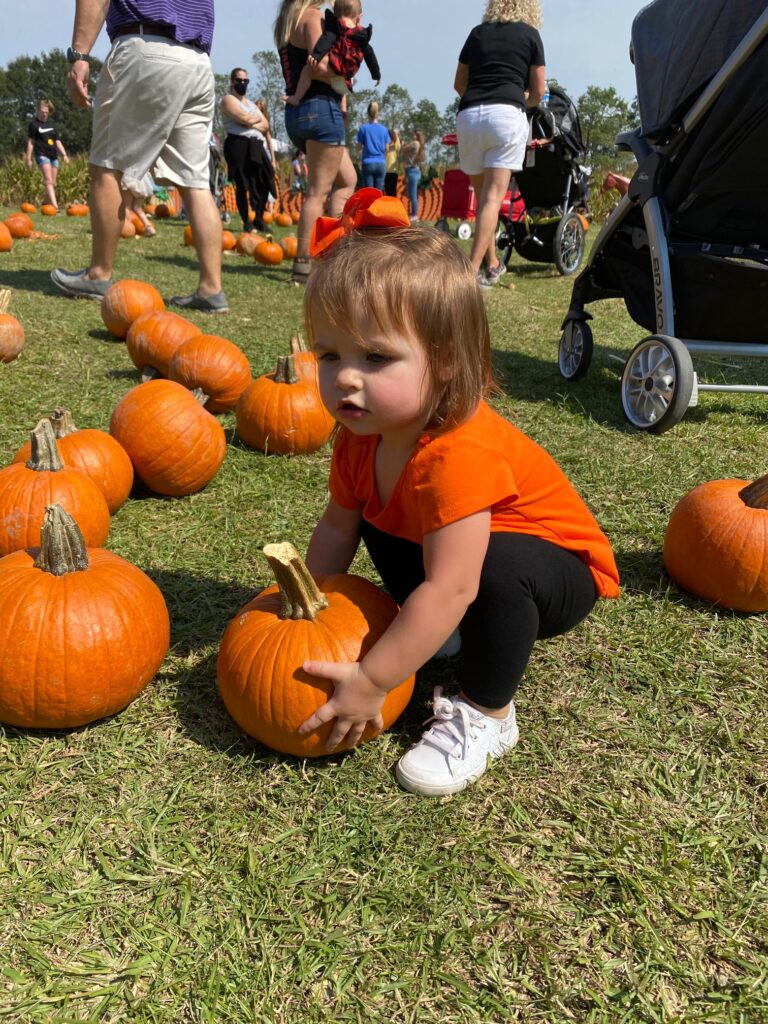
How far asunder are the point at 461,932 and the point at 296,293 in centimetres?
722

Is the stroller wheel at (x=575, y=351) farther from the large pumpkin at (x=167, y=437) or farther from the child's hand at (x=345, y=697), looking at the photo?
the child's hand at (x=345, y=697)

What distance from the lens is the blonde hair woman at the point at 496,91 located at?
6.30m

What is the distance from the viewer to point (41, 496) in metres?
2.34

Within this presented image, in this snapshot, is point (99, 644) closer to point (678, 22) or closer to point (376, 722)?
point (376, 722)

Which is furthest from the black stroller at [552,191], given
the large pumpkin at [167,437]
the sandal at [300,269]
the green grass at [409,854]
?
the green grass at [409,854]

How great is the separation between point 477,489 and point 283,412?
6.57 ft

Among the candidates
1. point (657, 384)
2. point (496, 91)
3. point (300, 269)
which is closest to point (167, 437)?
point (657, 384)

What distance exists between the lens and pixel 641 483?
3.45 meters

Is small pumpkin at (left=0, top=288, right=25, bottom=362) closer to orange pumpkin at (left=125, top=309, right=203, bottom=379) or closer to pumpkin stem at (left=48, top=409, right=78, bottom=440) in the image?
orange pumpkin at (left=125, top=309, right=203, bottom=379)

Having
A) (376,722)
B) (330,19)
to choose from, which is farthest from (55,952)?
(330,19)

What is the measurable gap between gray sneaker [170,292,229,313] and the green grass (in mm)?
4043

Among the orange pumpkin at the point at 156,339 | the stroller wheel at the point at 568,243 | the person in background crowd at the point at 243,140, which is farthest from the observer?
the person in background crowd at the point at 243,140

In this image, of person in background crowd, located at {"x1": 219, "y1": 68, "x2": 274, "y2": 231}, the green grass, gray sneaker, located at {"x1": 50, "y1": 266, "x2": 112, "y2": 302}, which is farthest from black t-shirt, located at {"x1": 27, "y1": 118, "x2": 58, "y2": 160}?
the green grass

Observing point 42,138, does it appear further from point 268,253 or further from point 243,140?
point 268,253
